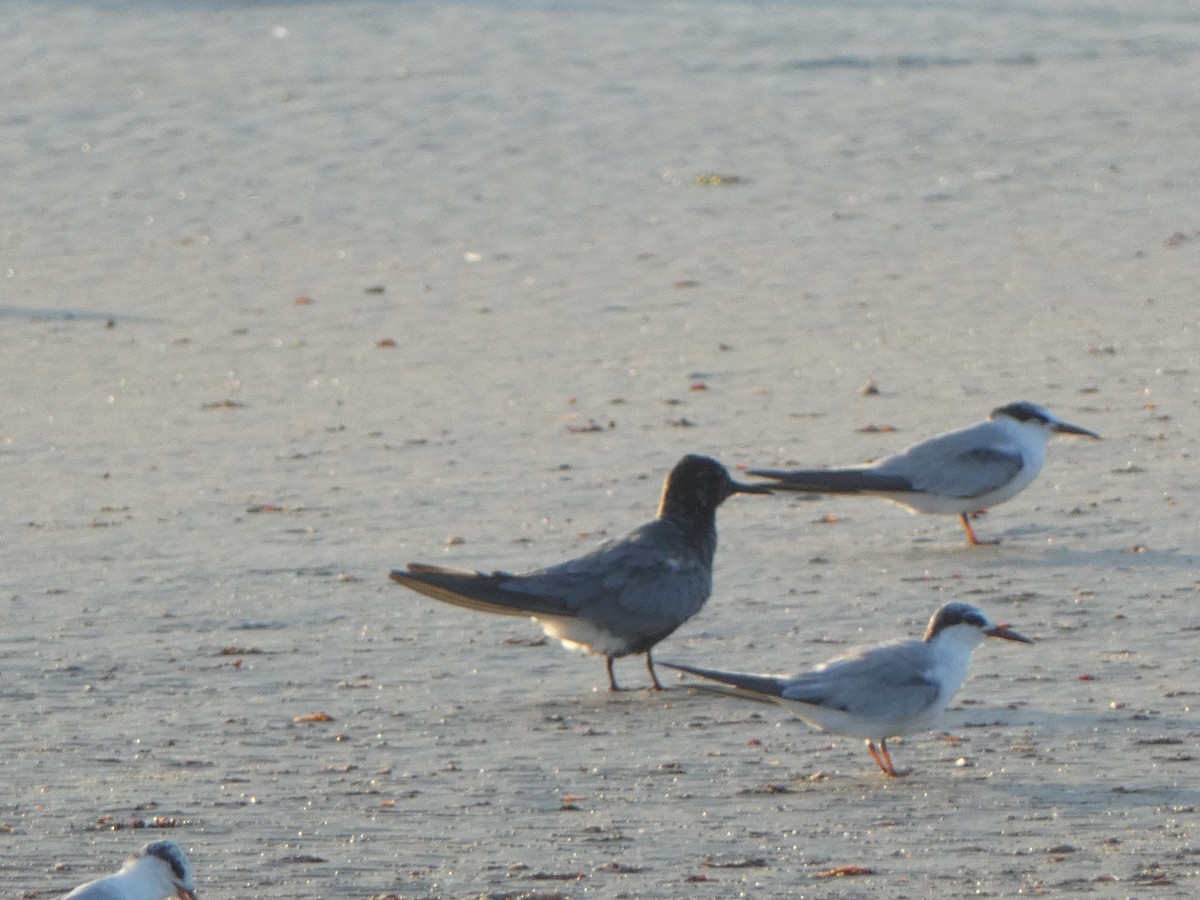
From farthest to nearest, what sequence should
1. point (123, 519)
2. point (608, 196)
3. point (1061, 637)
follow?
point (608, 196)
point (123, 519)
point (1061, 637)

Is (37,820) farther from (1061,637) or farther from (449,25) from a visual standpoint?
(449,25)

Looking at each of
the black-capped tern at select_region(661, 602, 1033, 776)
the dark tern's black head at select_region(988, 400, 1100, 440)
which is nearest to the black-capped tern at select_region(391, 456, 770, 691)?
the black-capped tern at select_region(661, 602, 1033, 776)

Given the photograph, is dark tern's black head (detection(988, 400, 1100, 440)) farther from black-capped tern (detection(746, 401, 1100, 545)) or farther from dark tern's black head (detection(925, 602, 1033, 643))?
dark tern's black head (detection(925, 602, 1033, 643))

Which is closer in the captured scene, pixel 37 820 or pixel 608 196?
pixel 37 820

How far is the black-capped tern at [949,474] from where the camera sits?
335 inches

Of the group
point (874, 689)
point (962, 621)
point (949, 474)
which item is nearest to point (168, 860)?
point (874, 689)

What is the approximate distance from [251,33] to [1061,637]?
749 inches

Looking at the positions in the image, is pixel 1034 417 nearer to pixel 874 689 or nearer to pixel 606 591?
pixel 606 591

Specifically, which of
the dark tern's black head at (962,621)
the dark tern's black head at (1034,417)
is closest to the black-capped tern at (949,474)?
the dark tern's black head at (1034,417)

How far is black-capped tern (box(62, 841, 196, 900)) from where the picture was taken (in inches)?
185

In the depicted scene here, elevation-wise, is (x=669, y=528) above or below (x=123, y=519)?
above

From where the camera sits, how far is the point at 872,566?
817 centimetres

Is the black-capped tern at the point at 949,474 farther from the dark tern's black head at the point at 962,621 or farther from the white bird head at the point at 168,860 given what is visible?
the white bird head at the point at 168,860

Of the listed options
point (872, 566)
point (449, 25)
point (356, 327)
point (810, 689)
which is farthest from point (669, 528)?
point (449, 25)
